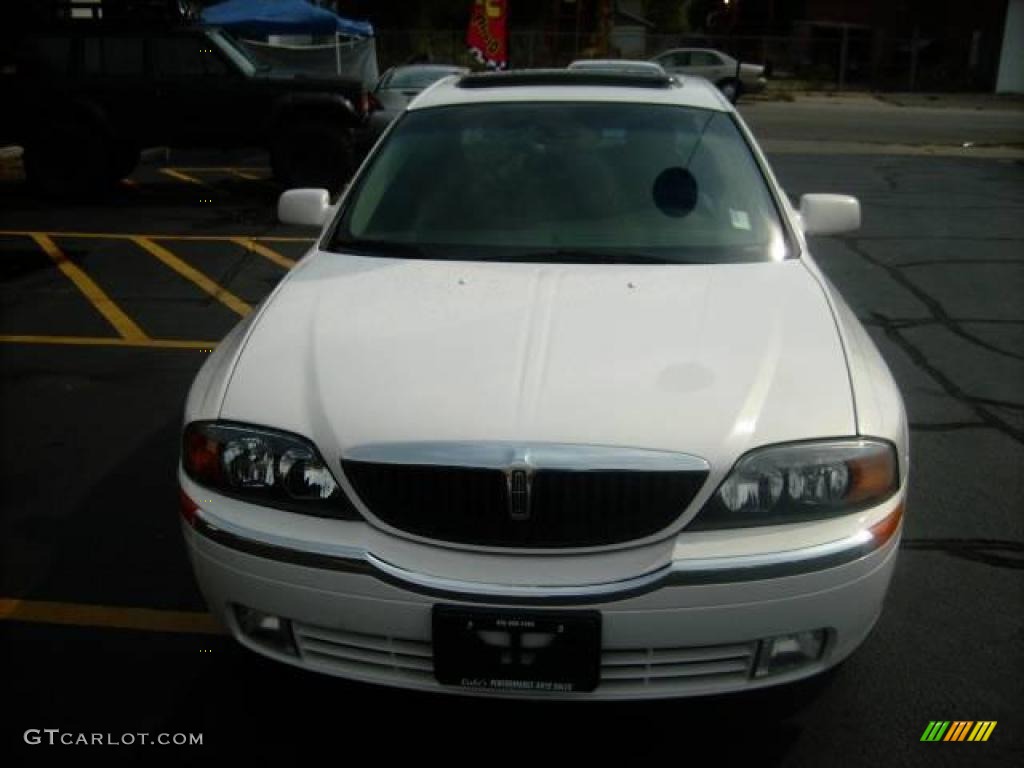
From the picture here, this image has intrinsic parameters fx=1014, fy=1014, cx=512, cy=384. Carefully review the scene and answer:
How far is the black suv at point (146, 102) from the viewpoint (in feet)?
36.4

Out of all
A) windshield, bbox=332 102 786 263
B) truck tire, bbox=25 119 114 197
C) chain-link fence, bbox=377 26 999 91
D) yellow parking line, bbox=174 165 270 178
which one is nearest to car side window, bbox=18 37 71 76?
truck tire, bbox=25 119 114 197

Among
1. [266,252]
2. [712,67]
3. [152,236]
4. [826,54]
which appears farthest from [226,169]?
[826,54]

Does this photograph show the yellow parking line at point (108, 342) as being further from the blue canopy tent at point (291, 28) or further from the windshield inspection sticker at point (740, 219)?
the blue canopy tent at point (291, 28)

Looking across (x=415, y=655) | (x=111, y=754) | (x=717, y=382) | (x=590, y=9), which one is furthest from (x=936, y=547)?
(x=590, y=9)

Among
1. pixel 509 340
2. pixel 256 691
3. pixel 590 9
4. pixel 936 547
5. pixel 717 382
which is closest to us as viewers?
pixel 717 382

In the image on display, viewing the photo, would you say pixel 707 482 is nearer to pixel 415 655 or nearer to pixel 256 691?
pixel 415 655

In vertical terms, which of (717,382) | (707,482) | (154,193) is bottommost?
(154,193)

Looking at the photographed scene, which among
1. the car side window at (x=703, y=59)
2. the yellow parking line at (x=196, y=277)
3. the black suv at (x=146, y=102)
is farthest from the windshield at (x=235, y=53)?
the car side window at (x=703, y=59)

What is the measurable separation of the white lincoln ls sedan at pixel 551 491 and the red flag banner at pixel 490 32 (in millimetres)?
17521

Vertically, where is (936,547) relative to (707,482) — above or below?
below

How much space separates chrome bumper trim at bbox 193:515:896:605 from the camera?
2152mm

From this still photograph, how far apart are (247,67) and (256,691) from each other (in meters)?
10.0

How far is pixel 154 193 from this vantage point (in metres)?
12.0

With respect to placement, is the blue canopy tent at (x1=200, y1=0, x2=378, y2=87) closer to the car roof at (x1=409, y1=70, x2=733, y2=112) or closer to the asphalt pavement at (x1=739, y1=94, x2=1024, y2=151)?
the asphalt pavement at (x1=739, y1=94, x2=1024, y2=151)
